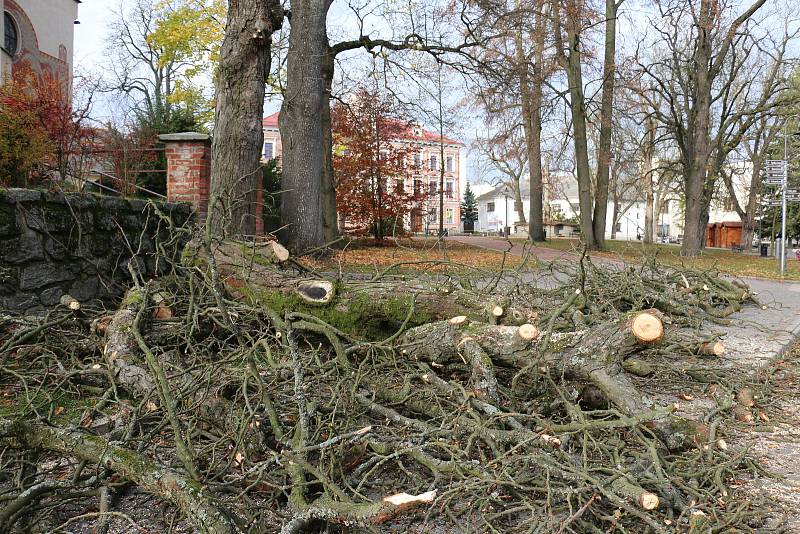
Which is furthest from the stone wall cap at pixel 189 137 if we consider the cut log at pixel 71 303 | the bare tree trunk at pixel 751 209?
the bare tree trunk at pixel 751 209

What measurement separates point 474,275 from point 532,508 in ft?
13.0

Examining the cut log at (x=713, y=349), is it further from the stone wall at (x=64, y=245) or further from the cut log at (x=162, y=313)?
the stone wall at (x=64, y=245)

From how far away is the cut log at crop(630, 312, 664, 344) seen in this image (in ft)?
10.8

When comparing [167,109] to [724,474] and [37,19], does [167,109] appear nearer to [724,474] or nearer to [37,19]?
[37,19]

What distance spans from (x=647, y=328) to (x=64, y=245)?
4976mm

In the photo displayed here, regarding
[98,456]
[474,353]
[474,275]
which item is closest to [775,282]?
[474,275]

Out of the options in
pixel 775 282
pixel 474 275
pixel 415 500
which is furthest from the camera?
pixel 775 282

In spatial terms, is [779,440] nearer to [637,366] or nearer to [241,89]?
[637,366]

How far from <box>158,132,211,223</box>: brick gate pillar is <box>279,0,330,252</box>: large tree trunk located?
251 centimetres

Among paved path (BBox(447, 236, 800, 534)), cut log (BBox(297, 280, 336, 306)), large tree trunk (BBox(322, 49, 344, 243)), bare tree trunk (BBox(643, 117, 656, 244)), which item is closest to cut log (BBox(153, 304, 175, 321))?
cut log (BBox(297, 280, 336, 306))

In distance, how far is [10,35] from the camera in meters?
23.6

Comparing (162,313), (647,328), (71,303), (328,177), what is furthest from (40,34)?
(647,328)

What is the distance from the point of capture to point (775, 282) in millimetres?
14742

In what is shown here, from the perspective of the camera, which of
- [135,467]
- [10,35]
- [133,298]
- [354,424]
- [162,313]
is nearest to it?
[135,467]
